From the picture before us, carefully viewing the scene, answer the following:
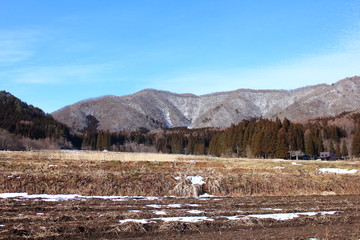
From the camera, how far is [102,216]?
13258 mm

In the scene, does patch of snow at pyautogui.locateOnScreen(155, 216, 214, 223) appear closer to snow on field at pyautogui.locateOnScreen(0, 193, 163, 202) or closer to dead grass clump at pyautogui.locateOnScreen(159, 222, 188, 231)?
dead grass clump at pyautogui.locateOnScreen(159, 222, 188, 231)

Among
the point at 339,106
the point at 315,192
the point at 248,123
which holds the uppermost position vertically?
the point at 339,106

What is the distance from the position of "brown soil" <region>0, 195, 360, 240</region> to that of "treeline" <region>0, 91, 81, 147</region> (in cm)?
10141

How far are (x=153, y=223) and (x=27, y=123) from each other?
12274 centimetres

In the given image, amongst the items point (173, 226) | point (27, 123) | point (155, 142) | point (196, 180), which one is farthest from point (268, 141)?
point (27, 123)

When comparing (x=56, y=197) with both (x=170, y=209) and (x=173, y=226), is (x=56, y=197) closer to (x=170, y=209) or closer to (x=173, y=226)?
(x=170, y=209)

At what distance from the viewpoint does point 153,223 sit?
40.4ft

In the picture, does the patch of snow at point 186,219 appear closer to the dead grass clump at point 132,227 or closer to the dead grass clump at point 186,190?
the dead grass clump at point 132,227

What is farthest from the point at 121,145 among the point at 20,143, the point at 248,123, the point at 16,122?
the point at 248,123

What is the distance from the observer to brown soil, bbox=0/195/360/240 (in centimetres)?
1096

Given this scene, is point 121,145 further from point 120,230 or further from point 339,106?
point 120,230

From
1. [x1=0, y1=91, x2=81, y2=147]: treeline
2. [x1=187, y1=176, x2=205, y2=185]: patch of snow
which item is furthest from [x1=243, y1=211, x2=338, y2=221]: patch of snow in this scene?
[x1=0, y1=91, x2=81, y2=147]: treeline

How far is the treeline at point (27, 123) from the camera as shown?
370 ft

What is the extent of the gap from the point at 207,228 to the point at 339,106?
648 feet
